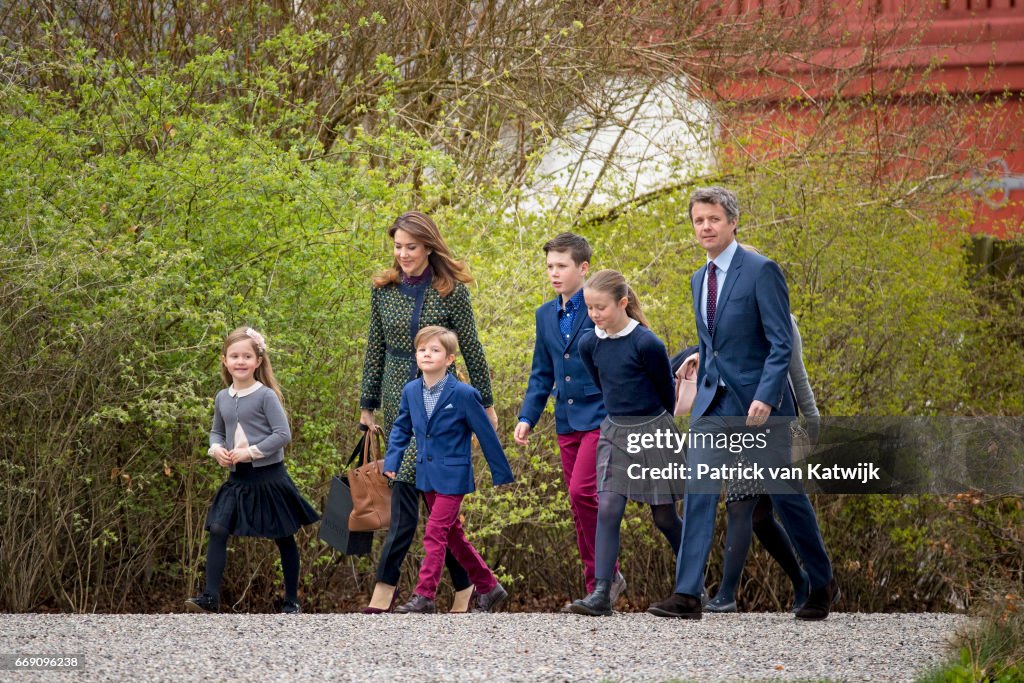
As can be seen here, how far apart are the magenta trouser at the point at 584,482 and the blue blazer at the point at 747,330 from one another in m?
0.70

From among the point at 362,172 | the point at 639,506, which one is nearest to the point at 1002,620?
the point at 639,506

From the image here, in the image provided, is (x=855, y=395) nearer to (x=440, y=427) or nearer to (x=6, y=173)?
(x=440, y=427)

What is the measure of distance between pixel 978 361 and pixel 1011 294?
697mm

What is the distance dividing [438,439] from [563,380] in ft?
2.14

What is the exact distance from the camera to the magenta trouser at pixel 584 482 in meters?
6.48

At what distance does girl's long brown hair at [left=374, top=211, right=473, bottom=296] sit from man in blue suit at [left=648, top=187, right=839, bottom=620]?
1246 mm

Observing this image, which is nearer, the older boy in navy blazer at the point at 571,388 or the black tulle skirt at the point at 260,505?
Result: the older boy in navy blazer at the point at 571,388

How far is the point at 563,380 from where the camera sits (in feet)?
21.6

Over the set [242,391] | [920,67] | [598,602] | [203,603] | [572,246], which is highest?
[920,67]

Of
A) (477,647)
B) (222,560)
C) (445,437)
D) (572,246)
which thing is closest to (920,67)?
(572,246)

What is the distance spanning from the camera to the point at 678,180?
11297mm

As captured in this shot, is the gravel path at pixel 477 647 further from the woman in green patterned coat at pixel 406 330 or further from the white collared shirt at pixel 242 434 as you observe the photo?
the white collared shirt at pixel 242 434

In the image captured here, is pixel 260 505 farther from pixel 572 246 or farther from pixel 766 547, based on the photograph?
pixel 766 547

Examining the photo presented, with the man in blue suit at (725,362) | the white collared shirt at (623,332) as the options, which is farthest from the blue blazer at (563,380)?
the man in blue suit at (725,362)
